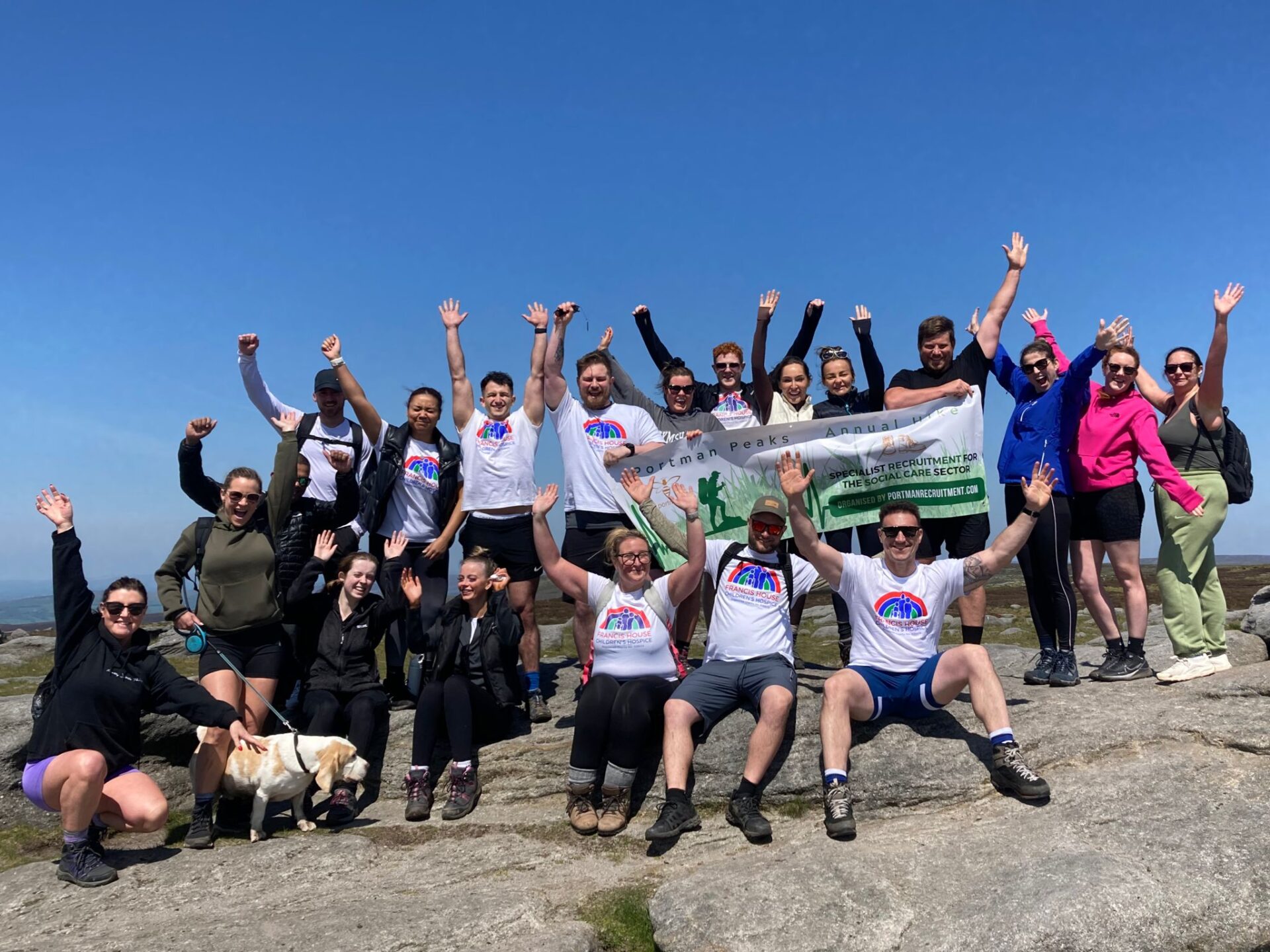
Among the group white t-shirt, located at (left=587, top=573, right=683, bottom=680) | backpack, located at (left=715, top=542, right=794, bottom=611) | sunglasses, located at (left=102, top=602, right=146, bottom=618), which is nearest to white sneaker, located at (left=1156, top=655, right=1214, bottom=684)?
backpack, located at (left=715, top=542, right=794, bottom=611)

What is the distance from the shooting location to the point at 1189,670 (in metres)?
9.03

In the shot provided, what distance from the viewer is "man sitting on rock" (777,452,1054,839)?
747 cm

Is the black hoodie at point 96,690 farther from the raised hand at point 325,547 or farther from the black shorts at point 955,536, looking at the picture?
the black shorts at point 955,536

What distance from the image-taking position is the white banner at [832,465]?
33.7 feet

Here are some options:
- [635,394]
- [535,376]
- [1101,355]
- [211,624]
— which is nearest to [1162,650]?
[1101,355]

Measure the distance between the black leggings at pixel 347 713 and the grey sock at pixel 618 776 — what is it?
2927 millimetres

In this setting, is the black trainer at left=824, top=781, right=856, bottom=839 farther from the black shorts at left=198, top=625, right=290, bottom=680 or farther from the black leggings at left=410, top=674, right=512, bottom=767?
the black shorts at left=198, top=625, right=290, bottom=680

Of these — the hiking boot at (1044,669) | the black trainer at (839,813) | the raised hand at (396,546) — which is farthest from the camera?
the raised hand at (396,546)

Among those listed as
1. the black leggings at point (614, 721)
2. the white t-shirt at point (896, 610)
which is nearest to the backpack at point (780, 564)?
the white t-shirt at point (896, 610)

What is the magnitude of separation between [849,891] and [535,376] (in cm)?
676

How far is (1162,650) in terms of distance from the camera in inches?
548

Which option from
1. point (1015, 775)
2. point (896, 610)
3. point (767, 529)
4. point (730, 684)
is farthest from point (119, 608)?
point (1015, 775)

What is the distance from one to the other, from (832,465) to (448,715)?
18.1ft

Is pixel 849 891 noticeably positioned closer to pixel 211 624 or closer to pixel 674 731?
pixel 674 731
